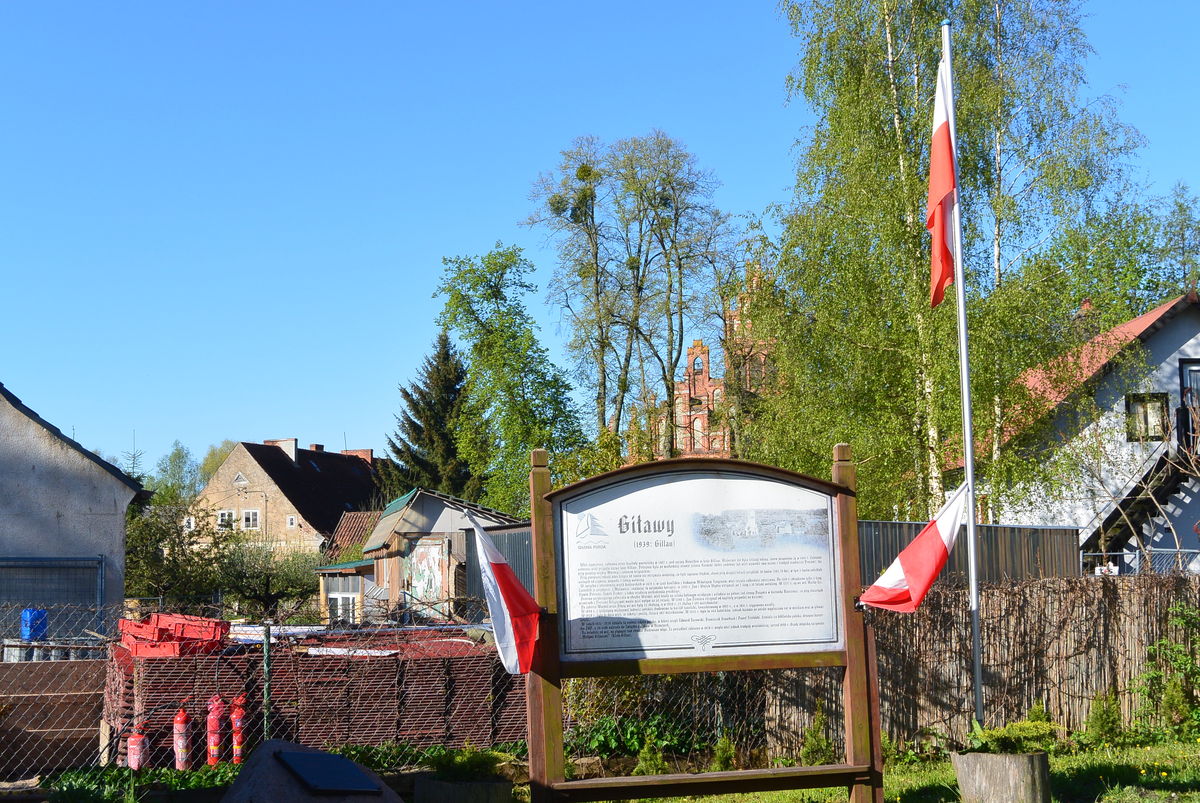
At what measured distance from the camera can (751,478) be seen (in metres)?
8.22

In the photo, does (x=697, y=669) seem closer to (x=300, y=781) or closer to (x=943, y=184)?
(x=300, y=781)

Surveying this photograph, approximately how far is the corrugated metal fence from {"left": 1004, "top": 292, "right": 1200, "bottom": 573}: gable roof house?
1.49 meters

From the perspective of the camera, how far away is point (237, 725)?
989 cm

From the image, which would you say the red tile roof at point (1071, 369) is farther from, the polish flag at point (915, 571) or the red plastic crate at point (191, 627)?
the red plastic crate at point (191, 627)

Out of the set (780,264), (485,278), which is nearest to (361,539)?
(485,278)

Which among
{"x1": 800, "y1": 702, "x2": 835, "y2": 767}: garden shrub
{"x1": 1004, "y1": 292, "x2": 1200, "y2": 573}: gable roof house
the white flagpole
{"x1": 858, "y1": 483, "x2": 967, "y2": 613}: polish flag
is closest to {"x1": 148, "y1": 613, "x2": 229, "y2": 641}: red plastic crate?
{"x1": 800, "y1": 702, "x2": 835, "y2": 767}: garden shrub

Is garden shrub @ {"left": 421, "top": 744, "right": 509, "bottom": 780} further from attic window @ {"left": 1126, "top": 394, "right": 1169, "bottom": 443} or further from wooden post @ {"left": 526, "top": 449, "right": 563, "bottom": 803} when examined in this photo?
attic window @ {"left": 1126, "top": 394, "right": 1169, "bottom": 443}

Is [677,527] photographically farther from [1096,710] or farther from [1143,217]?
[1143,217]

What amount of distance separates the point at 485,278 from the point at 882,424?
A: 22.7 metres

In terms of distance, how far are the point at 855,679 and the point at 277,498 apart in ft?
186

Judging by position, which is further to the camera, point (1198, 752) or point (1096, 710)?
point (1096, 710)

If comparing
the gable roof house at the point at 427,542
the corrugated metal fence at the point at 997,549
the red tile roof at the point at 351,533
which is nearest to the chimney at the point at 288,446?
the red tile roof at the point at 351,533

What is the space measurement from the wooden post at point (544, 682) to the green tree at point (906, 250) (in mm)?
14637

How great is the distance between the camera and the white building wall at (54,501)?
20.8m
